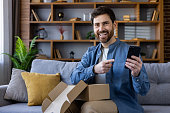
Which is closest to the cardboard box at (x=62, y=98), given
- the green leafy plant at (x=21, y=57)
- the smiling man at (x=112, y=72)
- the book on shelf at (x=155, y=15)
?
the smiling man at (x=112, y=72)

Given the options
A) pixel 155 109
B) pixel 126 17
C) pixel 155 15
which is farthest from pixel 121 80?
pixel 155 15

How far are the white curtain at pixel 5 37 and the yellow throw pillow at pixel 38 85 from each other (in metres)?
2.04

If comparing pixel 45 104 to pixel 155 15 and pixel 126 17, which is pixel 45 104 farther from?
pixel 155 15

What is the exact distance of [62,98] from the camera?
1479mm

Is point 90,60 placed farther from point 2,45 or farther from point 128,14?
point 128,14

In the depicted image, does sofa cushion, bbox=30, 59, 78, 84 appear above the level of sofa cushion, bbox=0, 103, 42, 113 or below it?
above

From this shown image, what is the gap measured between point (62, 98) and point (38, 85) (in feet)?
2.20

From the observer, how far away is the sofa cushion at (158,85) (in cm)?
209

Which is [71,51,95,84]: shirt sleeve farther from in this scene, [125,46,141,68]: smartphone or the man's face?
[125,46,141,68]: smartphone

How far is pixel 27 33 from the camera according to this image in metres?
4.53

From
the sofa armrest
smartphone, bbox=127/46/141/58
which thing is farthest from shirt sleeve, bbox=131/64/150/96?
the sofa armrest

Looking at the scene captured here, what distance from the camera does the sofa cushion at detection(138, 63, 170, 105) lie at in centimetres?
209

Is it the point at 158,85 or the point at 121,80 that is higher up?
the point at 121,80

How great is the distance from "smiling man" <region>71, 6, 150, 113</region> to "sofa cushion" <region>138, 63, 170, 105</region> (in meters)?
0.51
